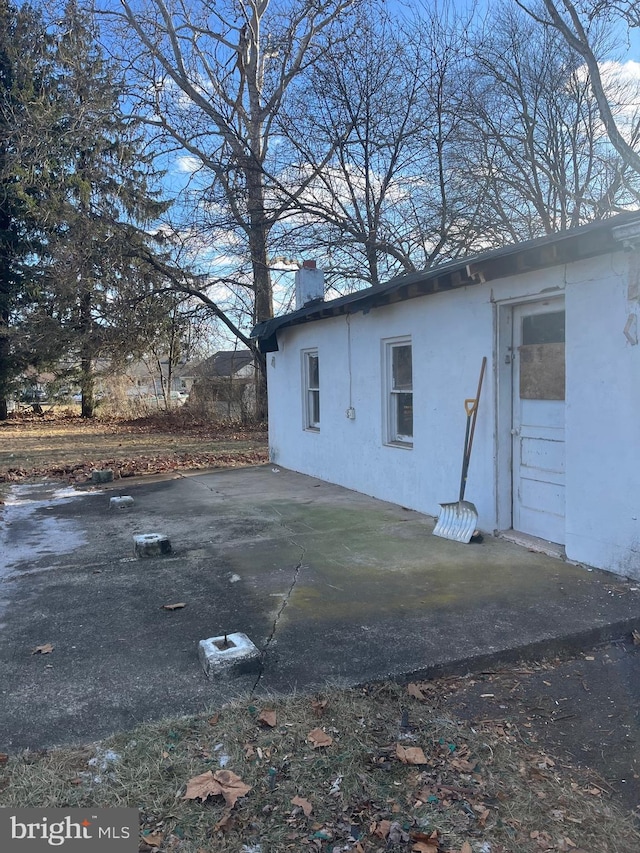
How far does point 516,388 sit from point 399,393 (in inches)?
86.9

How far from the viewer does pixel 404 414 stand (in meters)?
7.94

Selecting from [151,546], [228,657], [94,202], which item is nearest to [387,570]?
[228,657]

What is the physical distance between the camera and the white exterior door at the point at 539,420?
548 cm

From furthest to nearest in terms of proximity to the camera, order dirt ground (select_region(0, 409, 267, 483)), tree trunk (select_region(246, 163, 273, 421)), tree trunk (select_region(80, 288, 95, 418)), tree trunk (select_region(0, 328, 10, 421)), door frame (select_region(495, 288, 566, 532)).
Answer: tree trunk (select_region(0, 328, 10, 421)) → tree trunk (select_region(80, 288, 95, 418)) → tree trunk (select_region(246, 163, 273, 421)) → dirt ground (select_region(0, 409, 267, 483)) → door frame (select_region(495, 288, 566, 532))

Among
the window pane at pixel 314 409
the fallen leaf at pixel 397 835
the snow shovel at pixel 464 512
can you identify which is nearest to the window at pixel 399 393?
the snow shovel at pixel 464 512

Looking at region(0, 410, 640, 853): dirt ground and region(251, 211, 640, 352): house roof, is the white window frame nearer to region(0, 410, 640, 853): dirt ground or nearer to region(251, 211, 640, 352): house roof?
region(251, 211, 640, 352): house roof

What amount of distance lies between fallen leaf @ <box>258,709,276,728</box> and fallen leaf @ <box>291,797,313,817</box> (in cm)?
50

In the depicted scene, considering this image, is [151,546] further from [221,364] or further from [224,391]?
[221,364]

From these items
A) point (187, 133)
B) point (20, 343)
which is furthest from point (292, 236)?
point (20, 343)

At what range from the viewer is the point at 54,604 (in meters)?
4.64

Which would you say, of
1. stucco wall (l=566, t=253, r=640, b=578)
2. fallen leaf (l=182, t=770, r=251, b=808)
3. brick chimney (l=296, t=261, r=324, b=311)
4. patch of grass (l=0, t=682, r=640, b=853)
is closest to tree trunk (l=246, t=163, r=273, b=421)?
brick chimney (l=296, t=261, r=324, b=311)

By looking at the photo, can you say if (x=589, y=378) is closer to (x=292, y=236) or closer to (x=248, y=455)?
(x=248, y=455)

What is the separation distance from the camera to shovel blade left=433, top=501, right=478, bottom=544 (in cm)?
599

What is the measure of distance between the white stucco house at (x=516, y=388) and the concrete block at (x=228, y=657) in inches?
121
